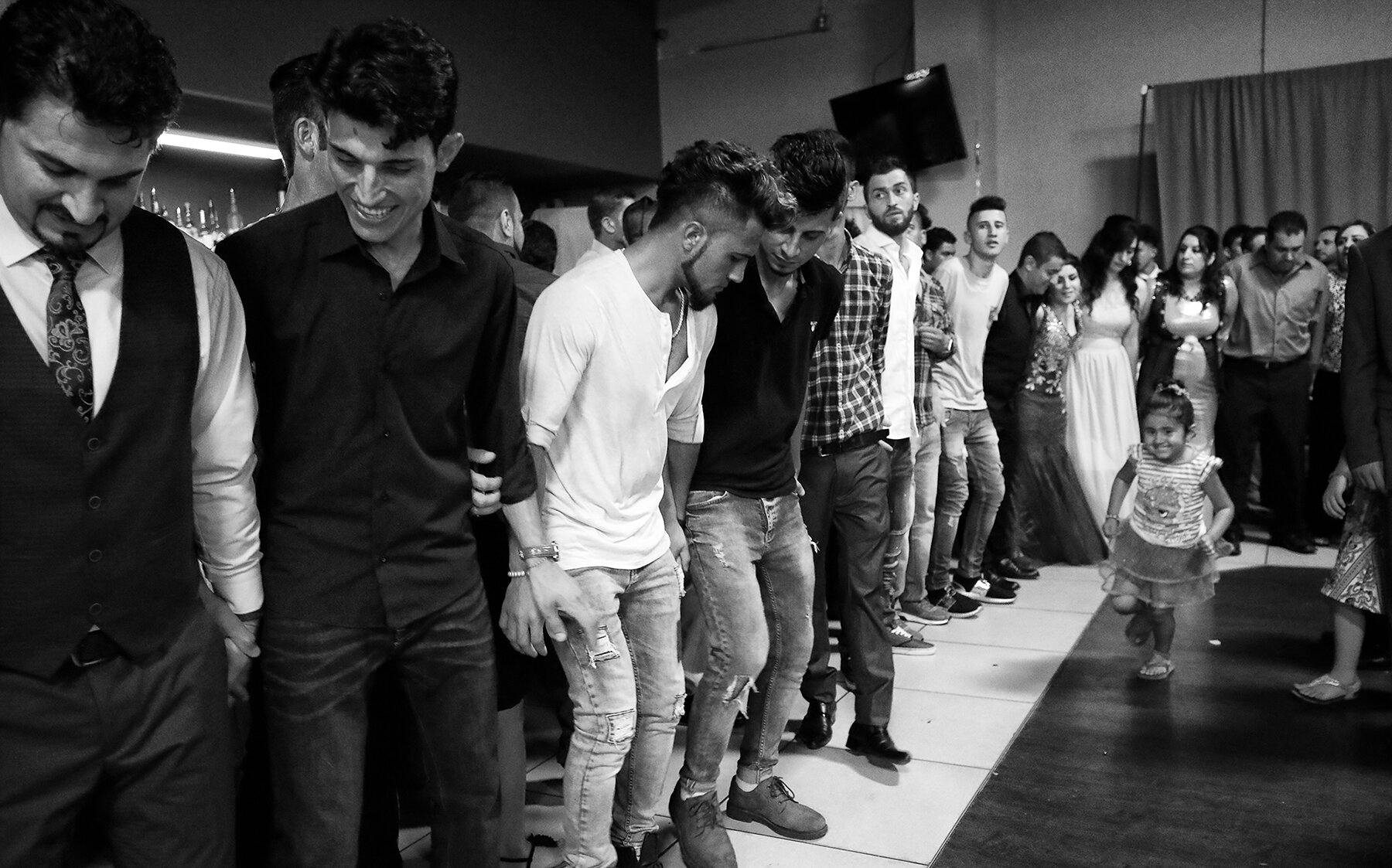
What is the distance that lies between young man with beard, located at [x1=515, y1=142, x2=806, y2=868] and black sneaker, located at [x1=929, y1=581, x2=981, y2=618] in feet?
8.92

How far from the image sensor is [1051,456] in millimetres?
5523

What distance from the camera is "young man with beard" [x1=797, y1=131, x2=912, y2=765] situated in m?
3.09

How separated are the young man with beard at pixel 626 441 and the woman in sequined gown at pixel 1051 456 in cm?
343

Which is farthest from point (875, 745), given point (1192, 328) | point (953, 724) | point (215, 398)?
point (1192, 328)

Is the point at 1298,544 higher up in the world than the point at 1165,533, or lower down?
lower down

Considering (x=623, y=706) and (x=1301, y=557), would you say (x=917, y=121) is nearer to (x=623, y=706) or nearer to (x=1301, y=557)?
(x=1301, y=557)

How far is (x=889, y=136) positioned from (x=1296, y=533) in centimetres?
409

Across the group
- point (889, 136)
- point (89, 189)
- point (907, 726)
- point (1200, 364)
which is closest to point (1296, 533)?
point (1200, 364)

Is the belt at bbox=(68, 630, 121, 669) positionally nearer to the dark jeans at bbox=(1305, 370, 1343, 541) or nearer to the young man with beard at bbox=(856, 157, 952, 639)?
the young man with beard at bbox=(856, 157, 952, 639)

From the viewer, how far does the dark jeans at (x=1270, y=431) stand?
5922 millimetres

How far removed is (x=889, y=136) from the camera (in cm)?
832

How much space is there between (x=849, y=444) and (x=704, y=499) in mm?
759

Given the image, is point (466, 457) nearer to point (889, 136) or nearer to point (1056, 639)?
point (1056, 639)

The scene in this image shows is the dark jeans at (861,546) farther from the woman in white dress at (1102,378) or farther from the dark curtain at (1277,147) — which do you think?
the dark curtain at (1277,147)
